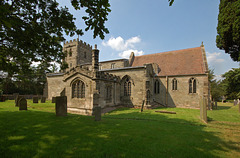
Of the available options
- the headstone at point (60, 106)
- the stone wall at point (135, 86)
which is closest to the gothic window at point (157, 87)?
the stone wall at point (135, 86)

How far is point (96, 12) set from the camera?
221 inches

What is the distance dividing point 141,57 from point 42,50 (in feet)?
70.1

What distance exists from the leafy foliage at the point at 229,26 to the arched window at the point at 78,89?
681 inches

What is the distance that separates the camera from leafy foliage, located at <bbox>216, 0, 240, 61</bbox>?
1244 cm

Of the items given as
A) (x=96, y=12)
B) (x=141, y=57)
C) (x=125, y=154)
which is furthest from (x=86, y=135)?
(x=141, y=57)

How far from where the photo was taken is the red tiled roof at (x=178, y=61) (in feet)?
66.8

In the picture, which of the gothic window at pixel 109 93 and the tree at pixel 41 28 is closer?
the tree at pixel 41 28

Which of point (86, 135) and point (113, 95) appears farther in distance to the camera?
point (113, 95)

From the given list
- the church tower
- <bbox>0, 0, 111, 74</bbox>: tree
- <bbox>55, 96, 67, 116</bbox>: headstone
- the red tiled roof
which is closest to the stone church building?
the red tiled roof

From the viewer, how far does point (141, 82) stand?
17.5 metres

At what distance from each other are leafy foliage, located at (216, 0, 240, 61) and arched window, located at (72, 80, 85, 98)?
17.3 meters

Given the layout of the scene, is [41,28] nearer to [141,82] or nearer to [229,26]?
[141,82]

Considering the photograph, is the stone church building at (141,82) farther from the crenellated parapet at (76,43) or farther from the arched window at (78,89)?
the crenellated parapet at (76,43)

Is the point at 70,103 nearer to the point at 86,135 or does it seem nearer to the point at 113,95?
the point at 113,95
